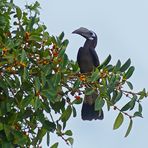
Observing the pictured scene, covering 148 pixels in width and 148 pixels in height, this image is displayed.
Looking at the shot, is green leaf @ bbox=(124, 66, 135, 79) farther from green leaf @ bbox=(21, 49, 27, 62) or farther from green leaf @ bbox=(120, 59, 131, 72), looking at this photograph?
green leaf @ bbox=(21, 49, 27, 62)

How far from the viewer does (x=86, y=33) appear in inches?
146

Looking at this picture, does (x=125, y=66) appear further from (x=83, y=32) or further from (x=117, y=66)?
(x=83, y=32)

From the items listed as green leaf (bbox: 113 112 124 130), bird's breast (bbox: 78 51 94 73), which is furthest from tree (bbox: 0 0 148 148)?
bird's breast (bbox: 78 51 94 73)

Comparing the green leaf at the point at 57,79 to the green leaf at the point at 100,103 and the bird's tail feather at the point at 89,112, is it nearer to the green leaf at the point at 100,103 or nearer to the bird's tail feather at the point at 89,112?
the green leaf at the point at 100,103

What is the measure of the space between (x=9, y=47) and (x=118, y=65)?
0.54 metres

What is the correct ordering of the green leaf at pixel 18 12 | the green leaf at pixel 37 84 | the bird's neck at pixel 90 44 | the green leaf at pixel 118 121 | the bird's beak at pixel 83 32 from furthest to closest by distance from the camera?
the bird's neck at pixel 90 44, the bird's beak at pixel 83 32, the green leaf at pixel 18 12, the green leaf at pixel 118 121, the green leaf at pixel 37 84

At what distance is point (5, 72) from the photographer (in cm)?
283

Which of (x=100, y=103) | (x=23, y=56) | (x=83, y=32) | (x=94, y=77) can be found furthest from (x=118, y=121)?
(x=83, y=32)

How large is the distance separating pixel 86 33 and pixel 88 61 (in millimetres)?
300

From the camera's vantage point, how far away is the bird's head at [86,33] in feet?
11.9

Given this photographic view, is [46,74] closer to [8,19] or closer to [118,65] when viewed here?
[118,65]

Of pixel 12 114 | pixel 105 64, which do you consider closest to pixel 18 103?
pixel 12 114

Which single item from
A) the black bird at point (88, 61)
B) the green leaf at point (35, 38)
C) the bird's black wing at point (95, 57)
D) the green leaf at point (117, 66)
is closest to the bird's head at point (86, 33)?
the black bird at point (88, 61)

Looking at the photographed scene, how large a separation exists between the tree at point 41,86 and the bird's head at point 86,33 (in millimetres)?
546
